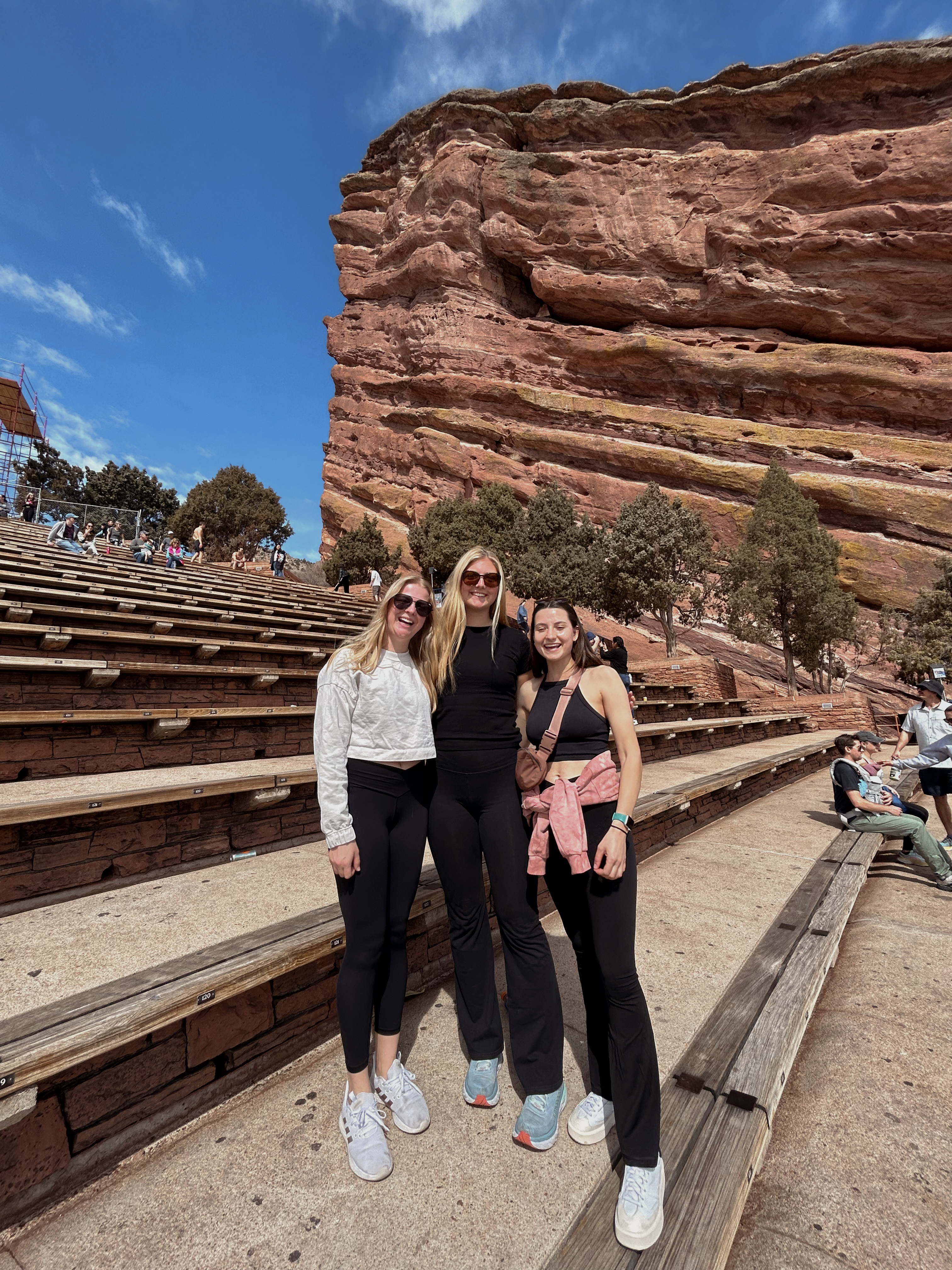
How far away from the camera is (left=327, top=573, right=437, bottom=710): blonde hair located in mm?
2311

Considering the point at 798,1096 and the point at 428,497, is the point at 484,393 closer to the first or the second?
the point at 428,497

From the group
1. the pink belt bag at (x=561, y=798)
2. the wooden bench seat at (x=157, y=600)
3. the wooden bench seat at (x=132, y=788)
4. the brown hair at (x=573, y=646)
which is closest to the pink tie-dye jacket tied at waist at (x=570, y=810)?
the pink belt bag at (x=561, y=798)

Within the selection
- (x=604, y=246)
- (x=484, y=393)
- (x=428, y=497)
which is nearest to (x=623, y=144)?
(x=604, y=246)

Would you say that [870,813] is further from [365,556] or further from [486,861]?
[365,556]

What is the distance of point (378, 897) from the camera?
2.12 m

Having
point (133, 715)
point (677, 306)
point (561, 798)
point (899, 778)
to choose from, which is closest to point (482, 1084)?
point (561, 798)

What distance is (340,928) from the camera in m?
2.36

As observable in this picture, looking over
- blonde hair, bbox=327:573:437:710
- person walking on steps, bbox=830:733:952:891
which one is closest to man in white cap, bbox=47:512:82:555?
blonde hair, bbox=327:573:437:710

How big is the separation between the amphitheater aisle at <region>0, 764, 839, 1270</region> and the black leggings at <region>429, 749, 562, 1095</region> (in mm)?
297

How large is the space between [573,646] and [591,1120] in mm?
1664

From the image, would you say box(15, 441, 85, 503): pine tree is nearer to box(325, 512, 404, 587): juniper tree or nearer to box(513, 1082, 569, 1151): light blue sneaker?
box(325, 512, 404, 587): juniper tree

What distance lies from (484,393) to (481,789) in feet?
125

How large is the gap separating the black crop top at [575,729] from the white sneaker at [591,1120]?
1.16 m

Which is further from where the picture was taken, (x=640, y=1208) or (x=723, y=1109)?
(x=723, y=1109)
